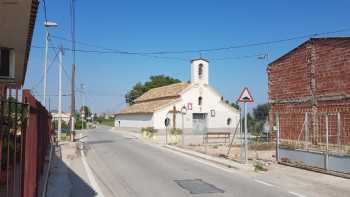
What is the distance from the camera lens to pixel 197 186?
11.5m

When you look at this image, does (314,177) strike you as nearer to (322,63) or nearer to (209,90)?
(322,63)

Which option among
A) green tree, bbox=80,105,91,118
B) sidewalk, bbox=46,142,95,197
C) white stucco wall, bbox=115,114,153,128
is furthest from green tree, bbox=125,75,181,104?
sidewalk, bbox=46,142,95,197

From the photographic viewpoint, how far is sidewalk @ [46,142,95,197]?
34.2 ft

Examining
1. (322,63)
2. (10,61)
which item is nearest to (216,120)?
(322,63)

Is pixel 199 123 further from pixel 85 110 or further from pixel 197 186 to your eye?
pixel 85 110

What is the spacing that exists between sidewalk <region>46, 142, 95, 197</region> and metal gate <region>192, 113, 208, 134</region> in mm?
33028

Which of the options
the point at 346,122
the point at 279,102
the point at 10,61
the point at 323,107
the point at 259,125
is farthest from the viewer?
the point at 259,125

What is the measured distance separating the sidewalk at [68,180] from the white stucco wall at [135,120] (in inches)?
1264

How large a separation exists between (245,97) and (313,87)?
927 cm

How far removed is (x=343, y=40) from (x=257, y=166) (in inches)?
419

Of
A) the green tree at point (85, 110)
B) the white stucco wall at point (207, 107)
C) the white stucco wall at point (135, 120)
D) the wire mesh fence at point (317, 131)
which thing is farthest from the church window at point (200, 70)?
the wire mesh fence at point (317, 131)

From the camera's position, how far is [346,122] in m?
20.7

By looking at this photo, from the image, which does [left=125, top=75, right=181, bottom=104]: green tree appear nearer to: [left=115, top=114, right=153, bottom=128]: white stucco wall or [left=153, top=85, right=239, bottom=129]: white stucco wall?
[left=115, top=114, right=153, bottom=128]: white stucco wall

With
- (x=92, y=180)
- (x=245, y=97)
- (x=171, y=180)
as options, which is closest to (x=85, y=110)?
(x=245, y=97)
